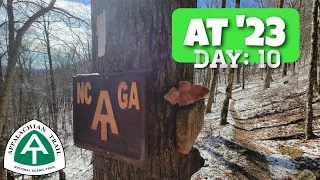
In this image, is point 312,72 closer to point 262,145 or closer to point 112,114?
point 262,145

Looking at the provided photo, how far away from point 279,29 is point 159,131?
8.76 feet

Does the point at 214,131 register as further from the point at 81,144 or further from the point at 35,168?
the point at 81,144

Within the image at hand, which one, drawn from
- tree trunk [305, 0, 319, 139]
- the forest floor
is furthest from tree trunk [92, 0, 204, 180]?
Result: tree trunk [305, 0, 319, 139]

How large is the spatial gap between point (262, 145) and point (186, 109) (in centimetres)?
705

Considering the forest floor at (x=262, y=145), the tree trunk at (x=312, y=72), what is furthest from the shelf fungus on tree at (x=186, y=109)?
the tree trunk at (x=312, y=72)

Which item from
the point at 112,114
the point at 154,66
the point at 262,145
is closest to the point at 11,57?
the point at 112,114

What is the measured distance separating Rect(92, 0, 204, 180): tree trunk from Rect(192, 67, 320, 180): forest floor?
15.1ft

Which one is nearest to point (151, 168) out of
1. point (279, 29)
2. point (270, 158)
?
point (279, 29)

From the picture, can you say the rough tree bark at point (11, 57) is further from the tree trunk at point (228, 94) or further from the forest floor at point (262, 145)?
the tree trunk at point (228, 94)

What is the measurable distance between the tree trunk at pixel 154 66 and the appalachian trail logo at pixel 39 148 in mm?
2238

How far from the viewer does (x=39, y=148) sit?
2.85 meters

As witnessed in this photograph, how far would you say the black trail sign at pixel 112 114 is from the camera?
2.76 ft

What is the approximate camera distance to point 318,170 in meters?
4.79

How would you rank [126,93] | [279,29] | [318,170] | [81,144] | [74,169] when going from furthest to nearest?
[74,169] < [318,170] < [279,29] < [81,144] < [126,93]
